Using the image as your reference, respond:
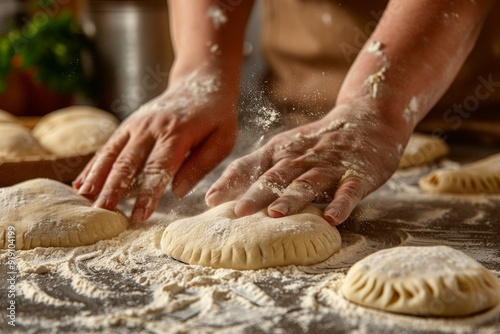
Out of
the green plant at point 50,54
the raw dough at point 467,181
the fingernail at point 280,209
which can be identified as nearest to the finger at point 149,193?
the fingernail at point 280,209

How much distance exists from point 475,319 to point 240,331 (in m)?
0.44

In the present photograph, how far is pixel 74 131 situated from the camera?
2.94m

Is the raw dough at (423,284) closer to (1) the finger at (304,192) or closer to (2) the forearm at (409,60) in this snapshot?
(1) the finger at (304,192)

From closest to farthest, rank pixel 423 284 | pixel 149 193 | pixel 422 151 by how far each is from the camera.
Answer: pixel 423 284 → pixel 149 193 → pixel 422 151

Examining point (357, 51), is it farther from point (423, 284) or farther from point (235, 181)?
point (423, 284)

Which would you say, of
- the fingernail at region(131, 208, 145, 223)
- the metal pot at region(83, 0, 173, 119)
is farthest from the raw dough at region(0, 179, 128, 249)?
the metal pot at region(83, 0, 173, 119)

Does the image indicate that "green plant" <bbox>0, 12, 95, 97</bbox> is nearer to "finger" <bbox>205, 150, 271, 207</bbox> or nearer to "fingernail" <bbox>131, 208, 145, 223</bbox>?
"fingernail" <bbox>131, 208, 145, 223</bbox>

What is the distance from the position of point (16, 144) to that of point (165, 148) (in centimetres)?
91

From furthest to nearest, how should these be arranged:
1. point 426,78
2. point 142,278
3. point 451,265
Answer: point 426,78
point 142,278
point 451,265

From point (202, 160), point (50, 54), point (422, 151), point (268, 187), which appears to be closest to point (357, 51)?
point (422, 151)

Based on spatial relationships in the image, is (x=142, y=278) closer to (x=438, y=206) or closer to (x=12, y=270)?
(x=12, y=270)

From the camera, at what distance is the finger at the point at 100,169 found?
195 centimetres

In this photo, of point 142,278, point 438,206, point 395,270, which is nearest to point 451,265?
point 395,270

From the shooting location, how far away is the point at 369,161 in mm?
1830
